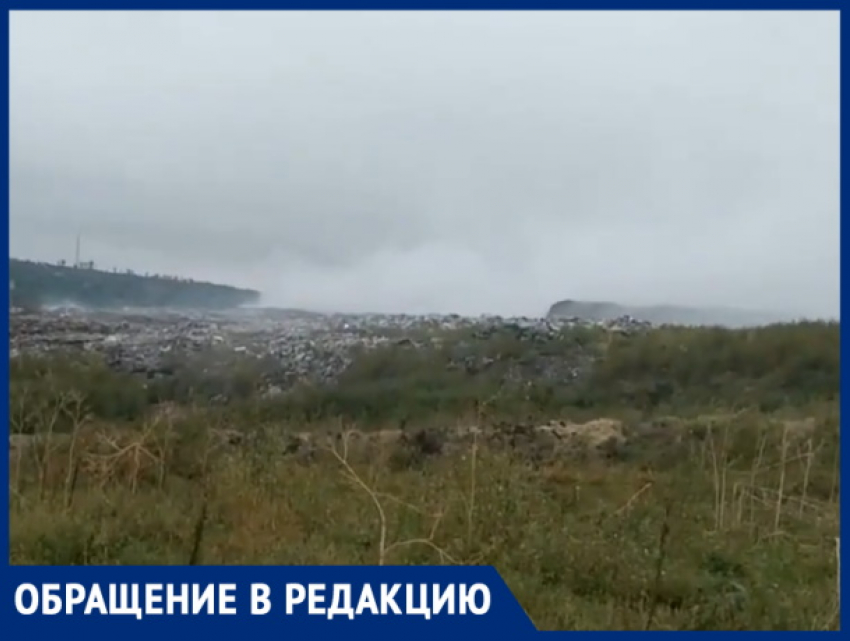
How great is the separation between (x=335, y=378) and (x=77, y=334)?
1.14 meters

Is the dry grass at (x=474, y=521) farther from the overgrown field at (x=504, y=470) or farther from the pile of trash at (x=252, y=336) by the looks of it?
the pile of trash at (x=252, y=336)

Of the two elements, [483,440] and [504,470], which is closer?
[504,470]

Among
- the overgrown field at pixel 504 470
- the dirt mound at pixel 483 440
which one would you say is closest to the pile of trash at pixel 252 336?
the overgrown field at pixel 504 470

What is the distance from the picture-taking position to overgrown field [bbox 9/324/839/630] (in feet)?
9.93

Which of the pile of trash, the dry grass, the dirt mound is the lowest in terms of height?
the dry grass

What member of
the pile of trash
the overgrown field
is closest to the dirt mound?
the overgrown field

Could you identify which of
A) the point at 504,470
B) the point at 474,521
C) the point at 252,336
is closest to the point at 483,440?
the point at 504,470

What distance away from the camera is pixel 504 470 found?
11.9 ft

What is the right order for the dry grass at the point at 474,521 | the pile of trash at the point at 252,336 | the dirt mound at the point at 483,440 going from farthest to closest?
the dirt mound at the point at 483,440 < the pile of trash at the point at 252,336 < the dry grass at the point at 474,521

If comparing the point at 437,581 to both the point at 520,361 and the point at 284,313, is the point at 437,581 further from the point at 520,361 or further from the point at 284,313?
the point at 520,361

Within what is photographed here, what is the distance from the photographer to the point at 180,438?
12.4 feet

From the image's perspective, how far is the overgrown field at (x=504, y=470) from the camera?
119 inches

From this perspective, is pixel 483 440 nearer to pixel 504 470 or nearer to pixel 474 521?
pixel 504 470

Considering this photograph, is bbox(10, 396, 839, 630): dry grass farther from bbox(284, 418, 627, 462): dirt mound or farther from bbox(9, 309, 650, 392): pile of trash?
bbox(9, 309, 650, 392): pile of trash
